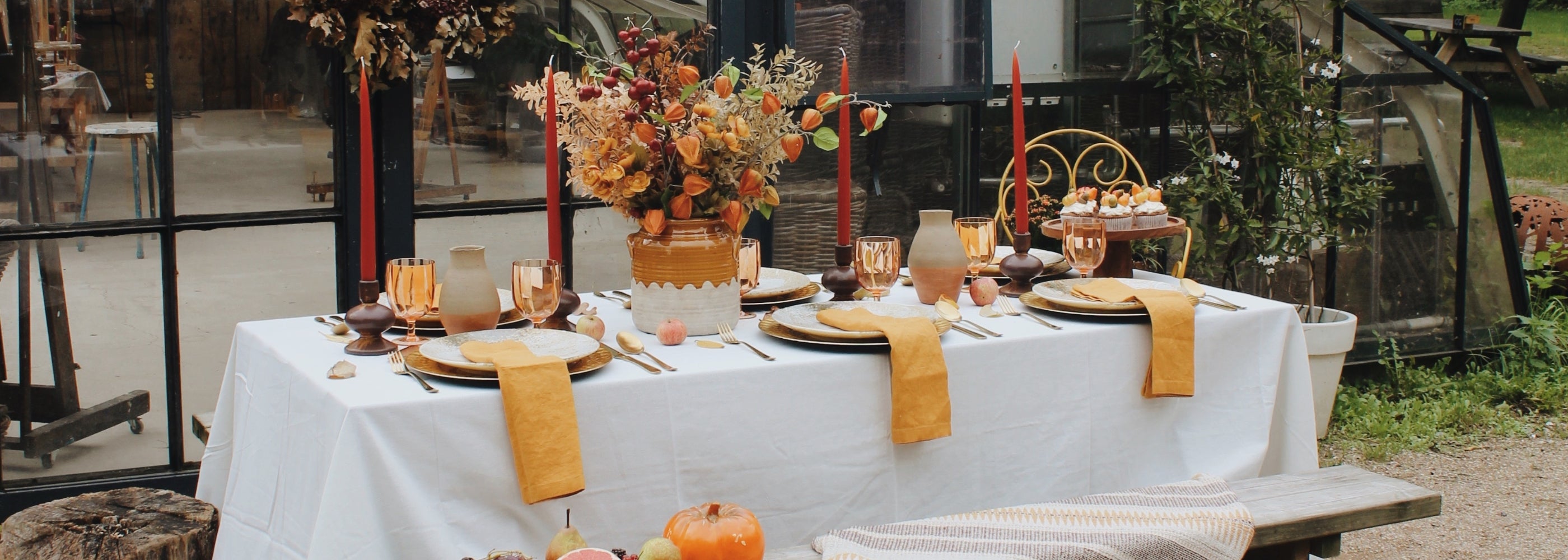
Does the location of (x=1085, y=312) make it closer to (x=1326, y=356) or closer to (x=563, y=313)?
(x=563, y=313)

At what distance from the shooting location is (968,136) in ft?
12.8

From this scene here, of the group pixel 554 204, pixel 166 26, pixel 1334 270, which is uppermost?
pixel 166 26

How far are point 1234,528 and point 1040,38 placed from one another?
249 cm

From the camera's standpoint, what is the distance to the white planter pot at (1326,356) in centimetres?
402

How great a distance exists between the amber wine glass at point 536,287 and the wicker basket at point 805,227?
5.51ft

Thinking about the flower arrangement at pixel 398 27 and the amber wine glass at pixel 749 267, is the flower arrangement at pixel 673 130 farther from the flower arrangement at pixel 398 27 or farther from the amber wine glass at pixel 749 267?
the flower arrangement at pixel 398 27

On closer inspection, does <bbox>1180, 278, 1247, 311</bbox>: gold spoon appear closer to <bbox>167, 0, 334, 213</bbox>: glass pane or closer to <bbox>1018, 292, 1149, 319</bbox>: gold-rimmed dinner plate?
<bbox>1018, 292, 1149, 319</bbox>: gold-rimmed dinner plate

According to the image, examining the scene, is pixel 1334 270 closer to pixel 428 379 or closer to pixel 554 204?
pixel 554 204

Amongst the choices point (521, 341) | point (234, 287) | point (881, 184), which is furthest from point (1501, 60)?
point (521, 341)

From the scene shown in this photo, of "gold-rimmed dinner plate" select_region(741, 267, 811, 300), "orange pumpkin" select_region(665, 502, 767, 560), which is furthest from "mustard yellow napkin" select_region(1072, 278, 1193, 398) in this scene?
"orange pumpkin" select_region(665, 502, 767, 560)

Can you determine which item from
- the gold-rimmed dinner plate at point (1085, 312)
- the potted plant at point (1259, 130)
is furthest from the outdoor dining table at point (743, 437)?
the potted plant at point (1259, 130)

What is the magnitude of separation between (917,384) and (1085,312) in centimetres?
44

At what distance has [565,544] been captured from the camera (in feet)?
5.79

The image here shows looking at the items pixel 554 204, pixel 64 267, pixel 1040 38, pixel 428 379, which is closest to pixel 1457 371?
pixel 1040 38
